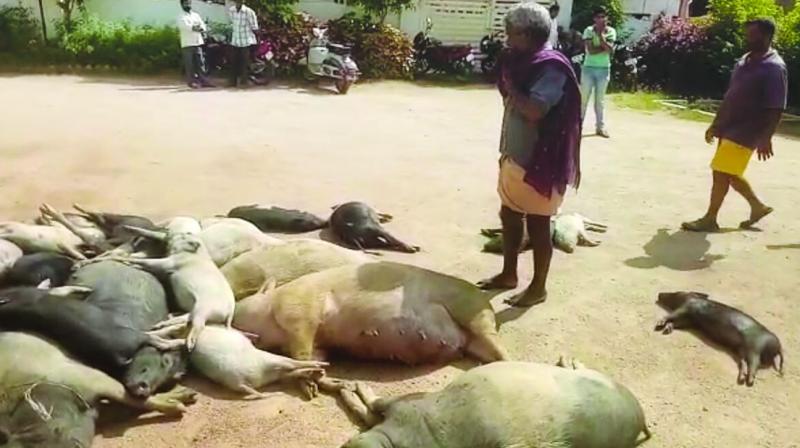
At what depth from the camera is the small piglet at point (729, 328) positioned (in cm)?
409

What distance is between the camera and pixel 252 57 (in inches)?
540

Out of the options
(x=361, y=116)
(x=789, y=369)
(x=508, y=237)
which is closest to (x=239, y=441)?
(x=508, y=237)

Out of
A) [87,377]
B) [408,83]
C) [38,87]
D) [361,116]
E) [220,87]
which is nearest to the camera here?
[87,377]

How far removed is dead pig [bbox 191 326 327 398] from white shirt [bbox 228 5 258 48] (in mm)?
10474

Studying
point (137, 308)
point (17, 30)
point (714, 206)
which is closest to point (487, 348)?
point (137, 308)

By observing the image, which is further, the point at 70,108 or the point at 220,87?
the point at 220,87

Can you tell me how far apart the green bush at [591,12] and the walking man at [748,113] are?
10993mm

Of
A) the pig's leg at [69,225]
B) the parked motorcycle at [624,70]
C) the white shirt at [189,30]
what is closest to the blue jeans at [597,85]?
the parked motorcycle at [624,70]

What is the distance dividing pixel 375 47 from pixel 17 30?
6659 mm

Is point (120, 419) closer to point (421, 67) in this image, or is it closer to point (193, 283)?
point (193, 283)

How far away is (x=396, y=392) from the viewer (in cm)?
365

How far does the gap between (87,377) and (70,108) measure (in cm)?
789

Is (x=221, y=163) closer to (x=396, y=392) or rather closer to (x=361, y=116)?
(x=361, y=116)

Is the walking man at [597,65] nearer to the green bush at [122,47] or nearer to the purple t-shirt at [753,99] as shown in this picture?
the purple t-shirt at [753,99]
